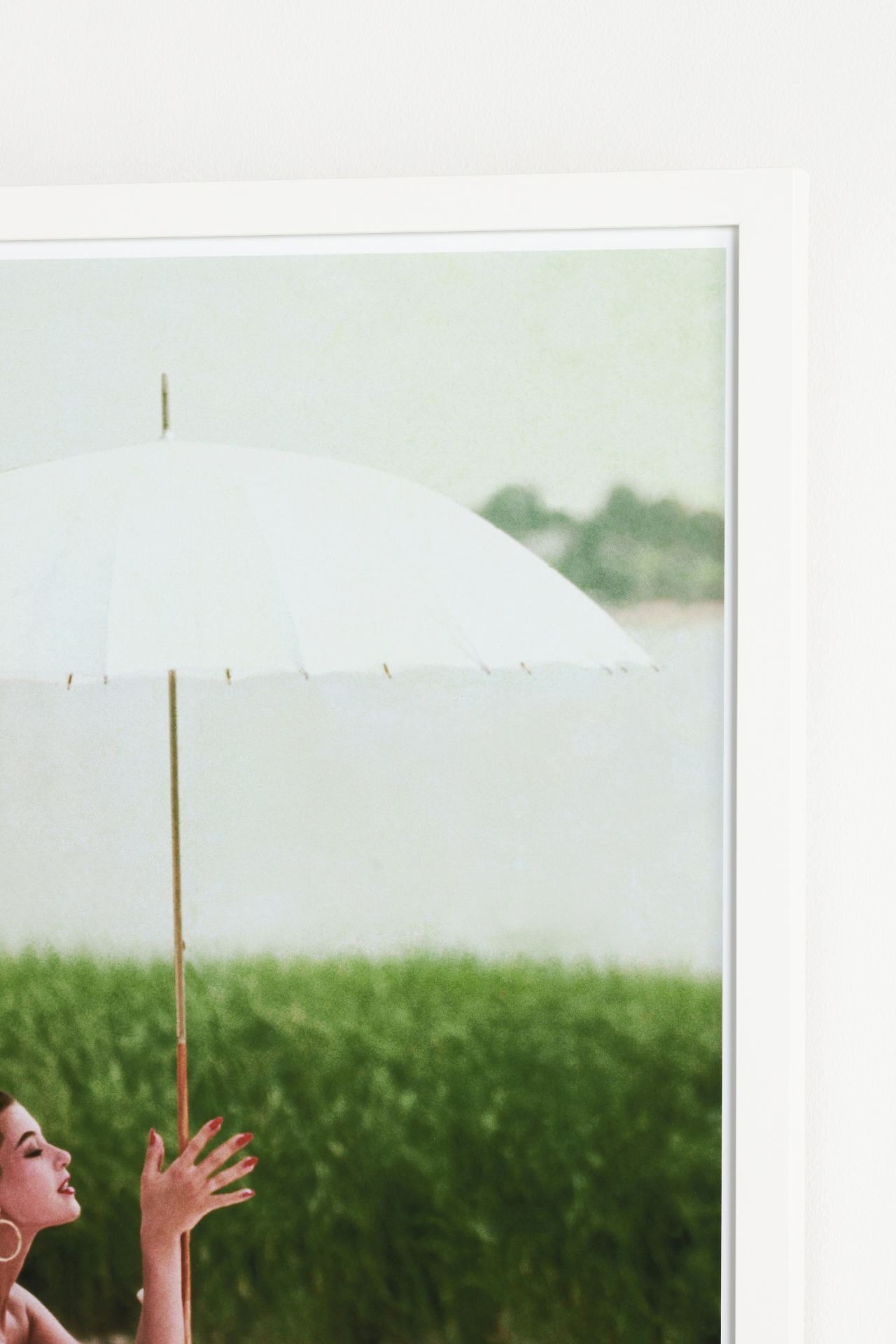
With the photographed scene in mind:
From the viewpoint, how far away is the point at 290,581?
932mm

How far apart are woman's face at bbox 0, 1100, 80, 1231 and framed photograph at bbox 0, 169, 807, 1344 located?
22mm

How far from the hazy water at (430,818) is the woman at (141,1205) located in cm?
21

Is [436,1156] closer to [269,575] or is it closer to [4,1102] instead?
[4,1102]

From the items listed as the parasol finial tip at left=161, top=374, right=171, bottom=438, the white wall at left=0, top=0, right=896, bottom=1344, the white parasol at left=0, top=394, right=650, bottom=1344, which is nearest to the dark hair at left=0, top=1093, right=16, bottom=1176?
the white parasol at left=0, top=394, right=650, bottom=1344

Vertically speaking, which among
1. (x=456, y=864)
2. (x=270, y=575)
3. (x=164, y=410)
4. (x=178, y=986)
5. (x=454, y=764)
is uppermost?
(x=164, y=410)

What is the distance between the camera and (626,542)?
96cm

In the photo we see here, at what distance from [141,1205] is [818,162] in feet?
4.18

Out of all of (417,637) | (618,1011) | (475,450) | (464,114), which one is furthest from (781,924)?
(464,114)

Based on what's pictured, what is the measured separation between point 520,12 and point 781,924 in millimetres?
962

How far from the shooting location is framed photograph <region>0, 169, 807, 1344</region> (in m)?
0.94

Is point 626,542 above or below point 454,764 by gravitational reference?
above

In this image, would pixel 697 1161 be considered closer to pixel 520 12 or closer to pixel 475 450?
pixel 475 450

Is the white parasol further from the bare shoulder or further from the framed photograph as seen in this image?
the bare shoulder

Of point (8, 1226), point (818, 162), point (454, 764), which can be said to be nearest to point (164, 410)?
point (454, 764)
